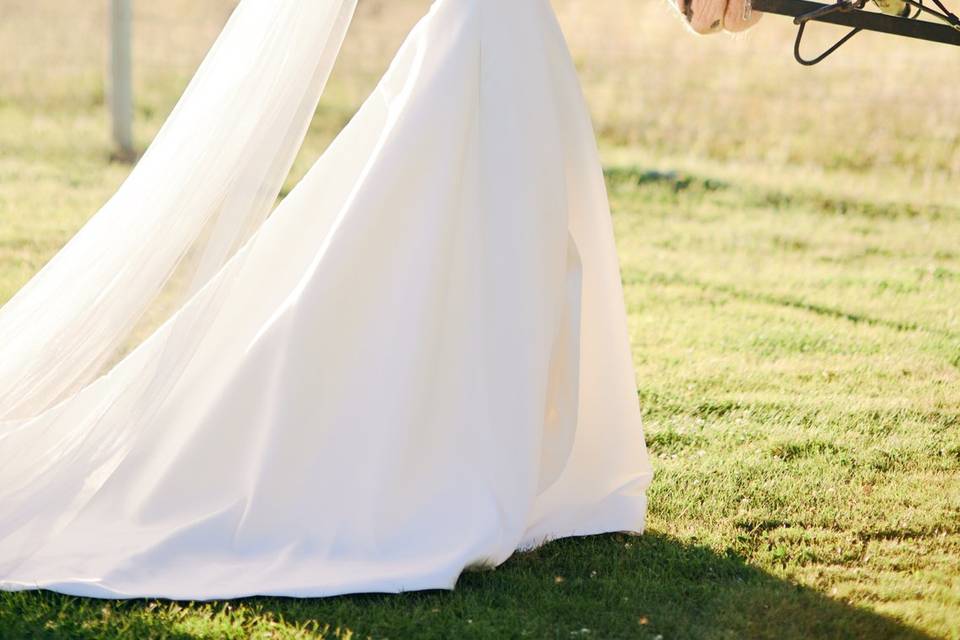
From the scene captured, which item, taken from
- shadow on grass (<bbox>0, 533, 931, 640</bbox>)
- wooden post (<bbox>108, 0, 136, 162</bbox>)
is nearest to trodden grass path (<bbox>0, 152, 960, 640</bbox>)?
shadow on grass (<bbox>0, 533, 931, 640</bbox>)

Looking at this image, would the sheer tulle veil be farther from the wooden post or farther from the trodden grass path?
the wooden post

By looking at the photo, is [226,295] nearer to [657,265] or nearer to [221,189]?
[221,189]

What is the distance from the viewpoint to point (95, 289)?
12.3ft

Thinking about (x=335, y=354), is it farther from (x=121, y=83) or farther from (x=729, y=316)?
(x=121, y=83)

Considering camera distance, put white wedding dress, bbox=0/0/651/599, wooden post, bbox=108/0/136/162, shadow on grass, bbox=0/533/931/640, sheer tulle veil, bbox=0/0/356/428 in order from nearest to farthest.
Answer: shadow on grass, bbox=0/533/931/640, white wedding dress, bbox=0/0/651/599, sheer tulle veil, bbox=0/0/356/428, wooden post, bbox=108/0/136/162

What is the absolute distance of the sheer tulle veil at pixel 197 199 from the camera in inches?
145

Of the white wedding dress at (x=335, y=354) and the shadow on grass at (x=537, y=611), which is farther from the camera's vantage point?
the white wedding dress at (x=335, y=354)

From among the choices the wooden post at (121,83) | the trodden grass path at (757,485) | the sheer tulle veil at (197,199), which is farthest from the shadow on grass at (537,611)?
the wooden post at (121,83)

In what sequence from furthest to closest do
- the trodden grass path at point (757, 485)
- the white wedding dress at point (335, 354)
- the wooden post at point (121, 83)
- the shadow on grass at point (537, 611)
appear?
1. the wooden post at point (121, 83)
2. the white wedding dress at point (335, 354)
3. the trodden grass path at point (757, 485)
4. the shadow on grass at point (537, 611)

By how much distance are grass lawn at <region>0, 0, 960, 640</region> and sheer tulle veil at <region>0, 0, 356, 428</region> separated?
734 mm

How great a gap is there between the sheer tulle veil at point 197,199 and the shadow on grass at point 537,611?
737mm

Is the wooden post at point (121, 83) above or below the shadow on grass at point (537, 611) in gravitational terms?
above

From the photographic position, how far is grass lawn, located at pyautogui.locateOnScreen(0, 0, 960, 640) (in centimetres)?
343

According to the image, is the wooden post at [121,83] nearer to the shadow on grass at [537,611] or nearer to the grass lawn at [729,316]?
the grass lawn at [729,316]
